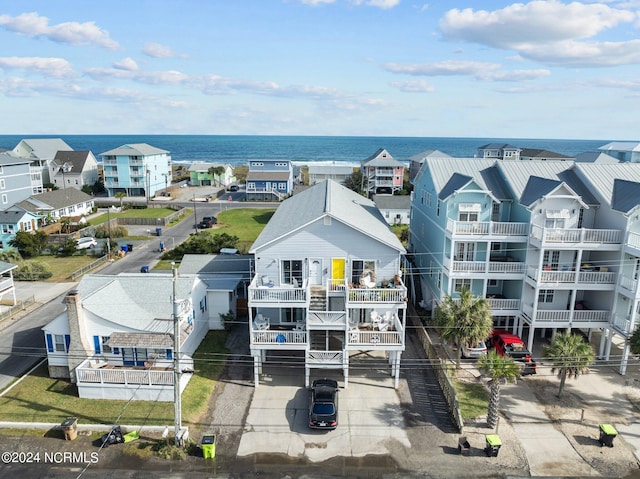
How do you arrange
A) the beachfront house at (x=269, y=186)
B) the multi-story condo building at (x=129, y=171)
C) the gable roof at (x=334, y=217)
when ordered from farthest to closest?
the beachfront house at (x=269, y=186) < the multi-story condo building at (x=129, y=171) < the gable roof at (x=334, y=217)

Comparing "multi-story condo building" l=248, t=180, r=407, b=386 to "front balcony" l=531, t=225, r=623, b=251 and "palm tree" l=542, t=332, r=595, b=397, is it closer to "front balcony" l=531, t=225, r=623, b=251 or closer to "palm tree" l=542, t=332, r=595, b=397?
"palm tree" l=542, t=332, r=595, b=397

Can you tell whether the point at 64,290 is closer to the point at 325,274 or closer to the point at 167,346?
the point at 167,346

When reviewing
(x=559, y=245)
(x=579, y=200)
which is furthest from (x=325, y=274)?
(x=579, y=200)

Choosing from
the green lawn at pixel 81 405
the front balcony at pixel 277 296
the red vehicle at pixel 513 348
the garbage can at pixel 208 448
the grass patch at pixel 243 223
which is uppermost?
the front balcony at pixel 277 296

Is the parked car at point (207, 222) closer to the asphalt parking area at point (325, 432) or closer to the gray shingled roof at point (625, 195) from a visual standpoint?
the asphalt parking area at point (325, 432)

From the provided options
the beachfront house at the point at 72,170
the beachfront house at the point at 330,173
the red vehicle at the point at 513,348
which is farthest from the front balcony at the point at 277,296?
the beachfront house at the point at 72,170

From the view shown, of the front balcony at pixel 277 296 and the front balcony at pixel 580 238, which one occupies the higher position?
the front balcony at pixel 580 238

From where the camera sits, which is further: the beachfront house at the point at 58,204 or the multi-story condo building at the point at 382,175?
the multi-story condo building at the point at 382,175
